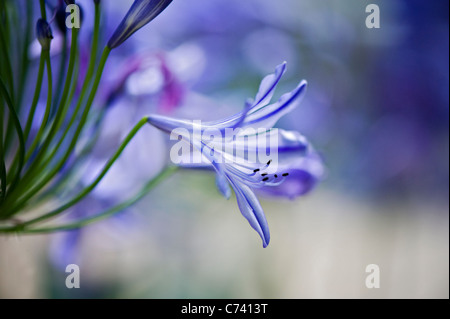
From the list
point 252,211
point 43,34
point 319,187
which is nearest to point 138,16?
point 43,34

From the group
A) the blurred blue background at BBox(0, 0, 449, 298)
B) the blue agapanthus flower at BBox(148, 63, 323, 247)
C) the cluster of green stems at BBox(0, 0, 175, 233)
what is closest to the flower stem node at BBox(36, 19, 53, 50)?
the cluster of green stems at BBox(0, 0, 175, 233)

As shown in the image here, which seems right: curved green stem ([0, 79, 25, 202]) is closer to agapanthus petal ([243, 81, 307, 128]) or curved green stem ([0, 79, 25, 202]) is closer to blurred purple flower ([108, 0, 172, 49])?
blurred purple flower ([108, 0, 172, 49])

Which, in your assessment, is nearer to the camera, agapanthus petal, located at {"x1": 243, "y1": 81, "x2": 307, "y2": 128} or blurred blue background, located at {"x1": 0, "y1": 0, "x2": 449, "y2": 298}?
agapanthus petal, located at {"x1": 243, "y1": 81, "x2": 307, "y2": 128}

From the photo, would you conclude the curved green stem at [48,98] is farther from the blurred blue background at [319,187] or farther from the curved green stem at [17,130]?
the blurred blue background at [319,187]

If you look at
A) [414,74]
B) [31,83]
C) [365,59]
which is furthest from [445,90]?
[31,83]

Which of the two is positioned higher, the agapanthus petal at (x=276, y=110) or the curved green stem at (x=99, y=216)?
the agapanthus petal at (x=276, y=110)

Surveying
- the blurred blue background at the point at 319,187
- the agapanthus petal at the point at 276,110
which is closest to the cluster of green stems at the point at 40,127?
the agapanthus petal at the point at 276,110
